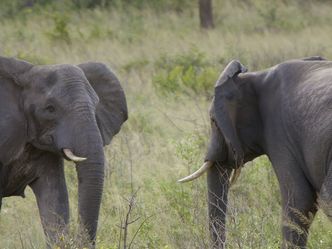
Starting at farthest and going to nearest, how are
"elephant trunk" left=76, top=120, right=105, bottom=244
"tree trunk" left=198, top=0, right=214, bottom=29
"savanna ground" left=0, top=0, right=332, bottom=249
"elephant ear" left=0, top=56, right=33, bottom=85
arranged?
"tree trunk" left=198, top=0, right=214, bottom=29, "savanna ground" left=0, top=0, right=332, bottom=249, "elephant ear" left=0, top=56, right=33, bottom=85, "elephant trunk" left=76, top=120, right=105, bottom=244

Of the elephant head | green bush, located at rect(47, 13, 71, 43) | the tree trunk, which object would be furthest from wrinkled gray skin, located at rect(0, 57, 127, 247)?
the tree trunk

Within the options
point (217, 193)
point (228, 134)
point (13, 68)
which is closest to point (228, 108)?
point (228, 134)

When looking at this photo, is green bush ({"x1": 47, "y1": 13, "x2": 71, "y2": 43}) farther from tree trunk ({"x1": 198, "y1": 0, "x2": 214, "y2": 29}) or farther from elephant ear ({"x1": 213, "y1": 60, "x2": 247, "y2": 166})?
elephant ear ({"x1": 213, "y1": 60, "x2": 247, "y2": 166})

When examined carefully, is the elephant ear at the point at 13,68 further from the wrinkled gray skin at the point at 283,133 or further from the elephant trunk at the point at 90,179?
the wrinkled gray skin at the point at 283,133

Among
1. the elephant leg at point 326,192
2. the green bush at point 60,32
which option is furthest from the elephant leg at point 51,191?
the green bush at point 60,32

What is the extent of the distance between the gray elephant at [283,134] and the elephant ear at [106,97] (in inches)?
27.8

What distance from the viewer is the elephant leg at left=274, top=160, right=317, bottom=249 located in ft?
25.3

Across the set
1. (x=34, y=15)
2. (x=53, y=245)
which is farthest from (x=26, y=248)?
(x=34, y=15)

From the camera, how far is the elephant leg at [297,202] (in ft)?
25.3

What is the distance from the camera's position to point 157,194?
10.2 m

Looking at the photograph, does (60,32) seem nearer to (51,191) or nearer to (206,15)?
(206,15)

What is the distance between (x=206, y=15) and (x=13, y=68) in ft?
55.6

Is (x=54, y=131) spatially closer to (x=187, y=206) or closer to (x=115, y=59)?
(x=187, y=206)

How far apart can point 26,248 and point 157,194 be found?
199 centimetres
